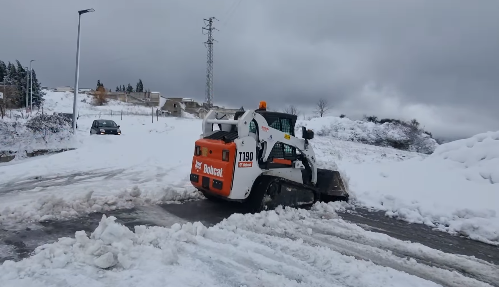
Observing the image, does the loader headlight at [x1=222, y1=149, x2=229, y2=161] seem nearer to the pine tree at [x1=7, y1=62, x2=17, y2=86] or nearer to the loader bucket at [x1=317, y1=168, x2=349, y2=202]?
the loader bucket at [x1=317, y1=168, x2=349, y2=202]

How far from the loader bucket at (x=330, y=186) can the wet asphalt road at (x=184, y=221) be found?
745mm

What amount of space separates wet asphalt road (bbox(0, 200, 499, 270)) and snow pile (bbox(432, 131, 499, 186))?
9.92 ft

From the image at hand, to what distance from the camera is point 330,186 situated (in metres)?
8.47

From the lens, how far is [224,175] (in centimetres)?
625

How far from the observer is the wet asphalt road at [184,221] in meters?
4.79

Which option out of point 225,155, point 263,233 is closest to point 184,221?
point 225,155

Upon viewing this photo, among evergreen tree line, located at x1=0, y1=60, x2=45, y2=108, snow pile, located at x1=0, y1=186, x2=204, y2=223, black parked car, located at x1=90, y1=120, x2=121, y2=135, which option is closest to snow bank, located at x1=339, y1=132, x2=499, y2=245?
snow pile, located at x1=0, y1=186, x2=204, y2=223

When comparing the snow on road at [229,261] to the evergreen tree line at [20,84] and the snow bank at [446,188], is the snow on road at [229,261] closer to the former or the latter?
the snow bank at [446,188]

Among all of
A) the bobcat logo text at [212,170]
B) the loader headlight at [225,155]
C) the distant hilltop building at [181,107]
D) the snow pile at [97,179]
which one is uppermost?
the distant hilltop building at [181,107]

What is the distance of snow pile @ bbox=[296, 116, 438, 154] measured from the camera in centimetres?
3075

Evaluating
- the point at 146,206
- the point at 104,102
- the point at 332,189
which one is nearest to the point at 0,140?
the point at 146,206

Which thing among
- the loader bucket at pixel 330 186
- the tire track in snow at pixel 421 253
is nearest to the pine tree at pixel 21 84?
the loader bucket at pixel 330 186

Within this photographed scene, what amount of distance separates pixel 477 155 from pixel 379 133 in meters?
23.2

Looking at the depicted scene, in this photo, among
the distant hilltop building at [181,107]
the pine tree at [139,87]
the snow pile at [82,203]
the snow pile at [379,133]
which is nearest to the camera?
the snow pile at [82,203]
